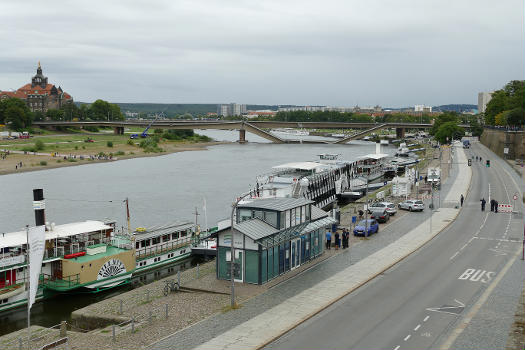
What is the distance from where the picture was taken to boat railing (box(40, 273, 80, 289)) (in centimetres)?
3169

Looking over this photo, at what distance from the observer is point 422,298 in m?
25.8

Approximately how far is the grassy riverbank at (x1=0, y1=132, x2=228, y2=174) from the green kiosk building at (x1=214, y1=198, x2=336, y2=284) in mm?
79270

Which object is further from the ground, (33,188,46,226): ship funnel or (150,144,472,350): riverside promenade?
(33,188,46,226): ship funnel

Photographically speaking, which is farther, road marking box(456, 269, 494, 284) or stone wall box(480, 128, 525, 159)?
stone wall box(480, 128, 525, 159)

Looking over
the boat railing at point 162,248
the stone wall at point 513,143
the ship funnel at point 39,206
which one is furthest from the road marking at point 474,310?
the stone wall at point 513,143

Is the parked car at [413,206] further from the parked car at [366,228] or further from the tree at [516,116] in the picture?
the tree at [516,116]

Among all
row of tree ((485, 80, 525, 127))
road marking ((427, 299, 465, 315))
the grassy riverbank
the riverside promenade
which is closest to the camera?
the riverside promenade

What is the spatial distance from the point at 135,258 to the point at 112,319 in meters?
11.8

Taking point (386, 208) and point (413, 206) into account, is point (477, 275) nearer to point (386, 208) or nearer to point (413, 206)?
point (386, 208)

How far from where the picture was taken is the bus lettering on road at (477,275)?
29.0 meters

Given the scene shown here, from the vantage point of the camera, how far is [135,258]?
36.5 metres

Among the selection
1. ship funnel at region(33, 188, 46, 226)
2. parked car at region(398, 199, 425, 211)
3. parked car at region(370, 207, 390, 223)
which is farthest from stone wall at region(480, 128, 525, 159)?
ship funnel at region(33, 188, 46, 226)

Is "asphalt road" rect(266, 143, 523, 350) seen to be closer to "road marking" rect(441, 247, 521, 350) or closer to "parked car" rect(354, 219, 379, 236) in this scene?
"road marking" rect(441, 247, 521, 350)

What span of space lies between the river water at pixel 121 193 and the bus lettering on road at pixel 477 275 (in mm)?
19884
